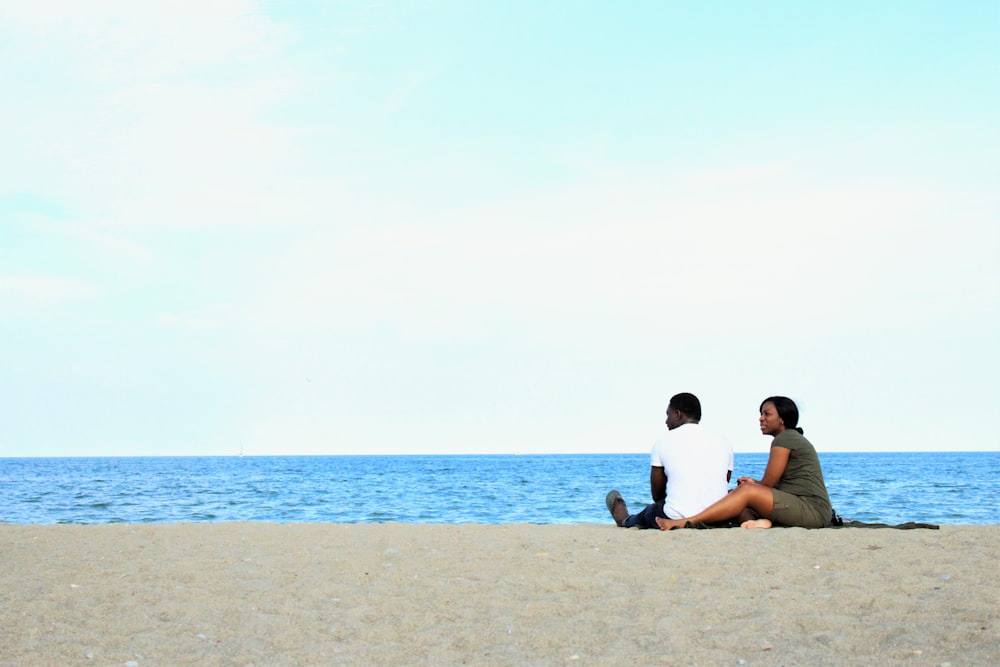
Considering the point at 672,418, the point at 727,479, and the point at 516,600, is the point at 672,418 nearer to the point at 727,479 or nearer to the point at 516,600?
the point at 727,479

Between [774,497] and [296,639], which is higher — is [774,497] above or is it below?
above

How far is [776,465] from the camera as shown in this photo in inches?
309

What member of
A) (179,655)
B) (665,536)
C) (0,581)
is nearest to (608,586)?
(665,536)

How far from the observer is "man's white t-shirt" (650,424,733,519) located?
7.77m

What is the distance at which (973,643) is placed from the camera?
4293mm

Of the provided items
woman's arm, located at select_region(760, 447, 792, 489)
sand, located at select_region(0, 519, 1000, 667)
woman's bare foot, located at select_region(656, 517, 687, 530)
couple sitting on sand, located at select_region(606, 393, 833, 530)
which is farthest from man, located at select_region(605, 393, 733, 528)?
sand, located at select_region(0, 519, 1000, 667)

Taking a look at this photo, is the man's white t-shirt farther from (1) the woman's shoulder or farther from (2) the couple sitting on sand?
(1) the woman's shoulder

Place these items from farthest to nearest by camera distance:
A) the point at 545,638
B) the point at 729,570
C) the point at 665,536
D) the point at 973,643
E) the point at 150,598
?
the point at 665,536 < the point at 729,570 < the point at 150,598 < the point at 545,638 < the point at 973,643

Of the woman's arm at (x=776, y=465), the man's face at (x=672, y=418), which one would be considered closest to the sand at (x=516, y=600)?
the woman's arm at (x=776, y=465)

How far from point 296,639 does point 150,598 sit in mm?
1390

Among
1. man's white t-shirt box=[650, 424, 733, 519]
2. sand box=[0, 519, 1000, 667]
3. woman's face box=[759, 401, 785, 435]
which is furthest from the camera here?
woman's face box=[759, 401, 785, 435]

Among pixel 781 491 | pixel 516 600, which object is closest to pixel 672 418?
pixel 781 491

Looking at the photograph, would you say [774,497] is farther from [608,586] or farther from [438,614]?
[438,614]

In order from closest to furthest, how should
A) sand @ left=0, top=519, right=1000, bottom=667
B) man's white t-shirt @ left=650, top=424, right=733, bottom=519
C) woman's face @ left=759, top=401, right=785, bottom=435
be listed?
sand @ left=0, top=519, right=1000, bottom=667 → man's white t-shirt @ left=650, top=424, right=733, bottom=519 → woman's face @ left=759, top=401, right=785, bottom=435
